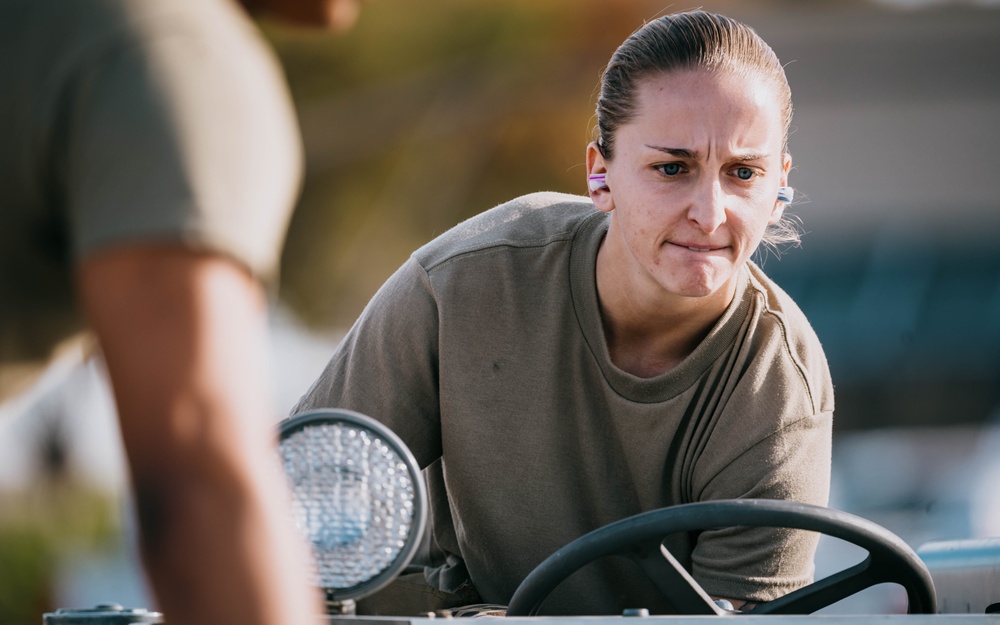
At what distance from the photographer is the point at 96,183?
43.8 inches

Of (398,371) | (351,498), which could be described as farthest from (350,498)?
(398,371)

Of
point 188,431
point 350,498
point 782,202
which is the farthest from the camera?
point 782,202

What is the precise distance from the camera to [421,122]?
58.3ft

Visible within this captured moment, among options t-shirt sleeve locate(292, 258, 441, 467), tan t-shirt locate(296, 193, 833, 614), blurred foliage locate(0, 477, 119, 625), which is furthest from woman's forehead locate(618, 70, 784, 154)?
blurred foliage locate(0, 477, 119, 625)

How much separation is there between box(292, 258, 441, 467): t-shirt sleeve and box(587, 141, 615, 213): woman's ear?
0.38 m

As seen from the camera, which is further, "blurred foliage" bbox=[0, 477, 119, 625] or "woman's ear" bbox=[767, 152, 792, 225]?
"blurred foliage" bbox=[0, 477, 119, 625]

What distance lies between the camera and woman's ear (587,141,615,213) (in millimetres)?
2873

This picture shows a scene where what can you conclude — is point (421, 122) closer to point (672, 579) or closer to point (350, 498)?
point (672, 579)

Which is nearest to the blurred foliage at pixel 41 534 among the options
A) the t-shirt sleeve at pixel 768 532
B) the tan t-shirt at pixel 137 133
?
the t-shirt sleeve at pixel 768 532

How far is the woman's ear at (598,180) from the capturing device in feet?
9.43

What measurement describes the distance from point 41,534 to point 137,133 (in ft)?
30.8

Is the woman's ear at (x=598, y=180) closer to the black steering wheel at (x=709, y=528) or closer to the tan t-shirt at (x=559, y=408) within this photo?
the tan t-shirt at (x=559, y=408)

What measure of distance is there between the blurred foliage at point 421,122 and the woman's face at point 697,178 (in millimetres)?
12740

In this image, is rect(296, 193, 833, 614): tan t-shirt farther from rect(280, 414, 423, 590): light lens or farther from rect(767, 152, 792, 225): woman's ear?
rect(280, 414, 423, 590): light lens
